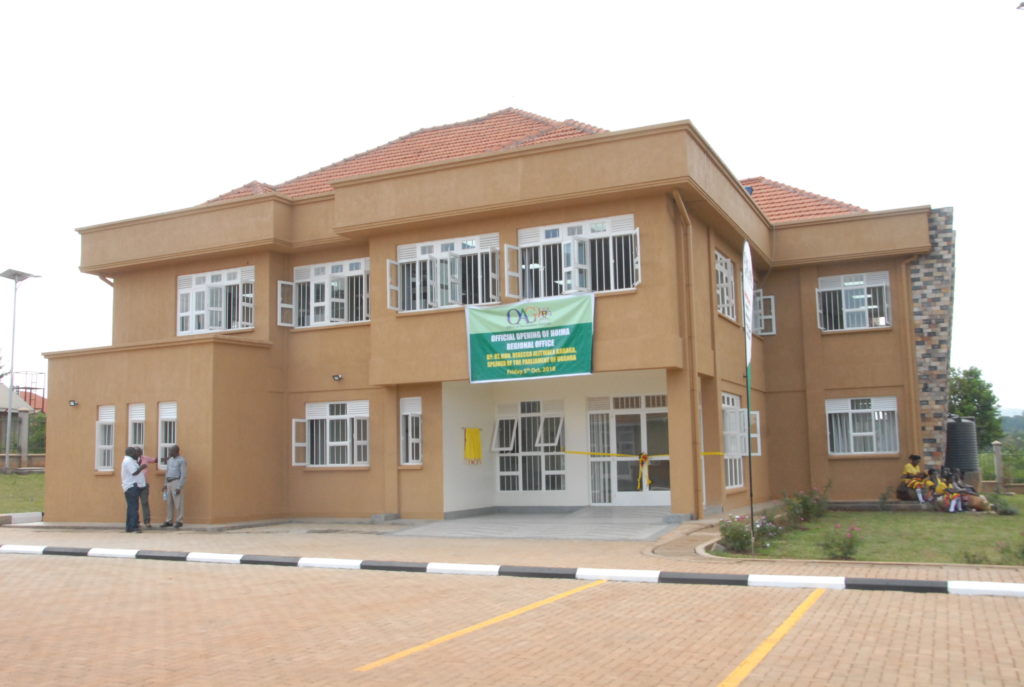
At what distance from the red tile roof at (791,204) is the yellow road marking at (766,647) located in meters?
16.4

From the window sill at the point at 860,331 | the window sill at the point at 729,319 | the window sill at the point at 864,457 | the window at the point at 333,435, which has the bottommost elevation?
the window sill at the point at 864,457

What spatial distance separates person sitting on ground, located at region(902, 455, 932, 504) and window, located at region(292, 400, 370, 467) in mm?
12131

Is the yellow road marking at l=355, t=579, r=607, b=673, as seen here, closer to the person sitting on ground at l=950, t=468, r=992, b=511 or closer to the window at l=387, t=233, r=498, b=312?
the window at l=387, t=233, r=498, b=312

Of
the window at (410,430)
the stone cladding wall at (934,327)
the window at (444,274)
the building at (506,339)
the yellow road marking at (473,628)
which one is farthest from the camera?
the stone cladding wall at (934,327)

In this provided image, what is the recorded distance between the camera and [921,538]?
51.9 ft

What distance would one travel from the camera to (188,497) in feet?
65.3

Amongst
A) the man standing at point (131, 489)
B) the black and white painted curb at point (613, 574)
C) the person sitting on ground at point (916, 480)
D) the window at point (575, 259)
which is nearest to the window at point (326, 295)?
the window at point (575, 259)

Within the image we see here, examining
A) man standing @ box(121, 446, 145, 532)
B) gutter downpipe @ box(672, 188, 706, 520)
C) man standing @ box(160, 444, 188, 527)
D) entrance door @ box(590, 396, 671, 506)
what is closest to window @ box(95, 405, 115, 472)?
man standing @ box(121, 446, 145, 532)

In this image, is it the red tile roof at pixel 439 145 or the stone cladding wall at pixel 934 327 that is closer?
the red tile roof at pixel 439 145

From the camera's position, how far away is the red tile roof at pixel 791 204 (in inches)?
972

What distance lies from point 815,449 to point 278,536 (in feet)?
42.5

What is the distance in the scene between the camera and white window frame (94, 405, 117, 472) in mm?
21297

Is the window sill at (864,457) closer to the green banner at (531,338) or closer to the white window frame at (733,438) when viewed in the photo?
the white window frame at (733,438)

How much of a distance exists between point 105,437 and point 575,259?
11.3m
